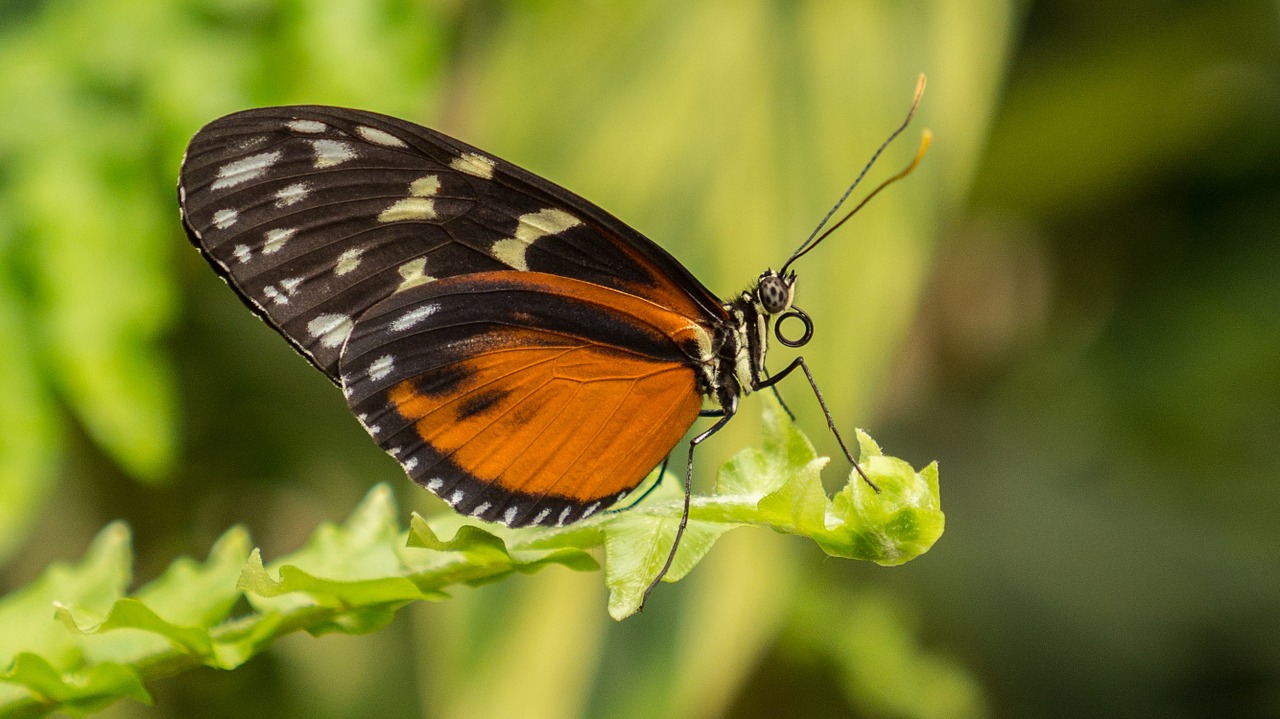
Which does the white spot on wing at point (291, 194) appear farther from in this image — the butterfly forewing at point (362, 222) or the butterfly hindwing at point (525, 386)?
the butterfly hindwing at point (525, 386)

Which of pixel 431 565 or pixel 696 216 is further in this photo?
pixel 696 216

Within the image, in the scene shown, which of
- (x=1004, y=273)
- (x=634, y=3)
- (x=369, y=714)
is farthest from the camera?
(x=1004, y=273)

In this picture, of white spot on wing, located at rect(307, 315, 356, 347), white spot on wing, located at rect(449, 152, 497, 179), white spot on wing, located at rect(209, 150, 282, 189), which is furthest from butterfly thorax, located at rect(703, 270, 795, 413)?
white spot on wing, located at rect(209, 150, 282, 189)

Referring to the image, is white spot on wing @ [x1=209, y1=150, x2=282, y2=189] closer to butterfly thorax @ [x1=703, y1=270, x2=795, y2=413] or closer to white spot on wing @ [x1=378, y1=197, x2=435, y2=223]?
white spot on wing @ [x1=378, y1=197, x2=435, y2=223]

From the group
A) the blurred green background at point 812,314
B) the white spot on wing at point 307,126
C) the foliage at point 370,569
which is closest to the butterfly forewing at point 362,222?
the white spot on wing at point 307,126

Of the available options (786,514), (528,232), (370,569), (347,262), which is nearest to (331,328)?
(347,262)

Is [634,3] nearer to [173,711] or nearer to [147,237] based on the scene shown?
[147,237]

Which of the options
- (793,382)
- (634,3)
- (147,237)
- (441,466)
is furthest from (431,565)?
(634,3)
